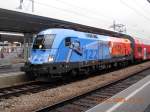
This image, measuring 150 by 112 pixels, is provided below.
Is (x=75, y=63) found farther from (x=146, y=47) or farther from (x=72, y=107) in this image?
(x=146, y=47)

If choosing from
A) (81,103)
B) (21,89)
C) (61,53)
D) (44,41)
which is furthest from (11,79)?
(81,103)

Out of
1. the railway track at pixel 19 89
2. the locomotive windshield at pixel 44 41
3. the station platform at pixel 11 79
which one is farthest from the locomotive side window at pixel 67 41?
the station platform at pixel 11 79

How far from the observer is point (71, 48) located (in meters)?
19.0

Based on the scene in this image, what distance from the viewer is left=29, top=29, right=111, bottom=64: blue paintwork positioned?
17812 millimetres

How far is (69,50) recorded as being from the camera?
18828 mm

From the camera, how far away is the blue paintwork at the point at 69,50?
17.8 metres

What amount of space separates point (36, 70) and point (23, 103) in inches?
226

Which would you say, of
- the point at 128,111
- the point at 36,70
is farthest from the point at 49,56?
the point at 128,111

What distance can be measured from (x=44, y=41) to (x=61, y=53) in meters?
1.31

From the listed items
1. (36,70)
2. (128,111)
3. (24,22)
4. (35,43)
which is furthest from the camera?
(24,22)

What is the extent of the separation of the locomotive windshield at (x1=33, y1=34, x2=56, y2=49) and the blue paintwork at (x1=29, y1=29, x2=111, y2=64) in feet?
0.68

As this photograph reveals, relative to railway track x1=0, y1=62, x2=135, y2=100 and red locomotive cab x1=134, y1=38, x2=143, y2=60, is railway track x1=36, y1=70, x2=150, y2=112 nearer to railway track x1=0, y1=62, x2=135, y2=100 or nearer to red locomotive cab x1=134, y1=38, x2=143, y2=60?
railway track x1=0, y1=62, x2=135, y2=100

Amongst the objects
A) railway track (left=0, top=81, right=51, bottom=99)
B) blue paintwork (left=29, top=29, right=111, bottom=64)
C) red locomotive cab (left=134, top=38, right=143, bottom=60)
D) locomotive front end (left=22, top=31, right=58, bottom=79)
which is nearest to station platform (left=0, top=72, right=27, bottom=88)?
locomotive front end (left=22, top=31, right=58, bottom=79)

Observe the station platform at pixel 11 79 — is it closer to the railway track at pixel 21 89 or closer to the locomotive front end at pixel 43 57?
the locomotive front end at pixel 43 57
